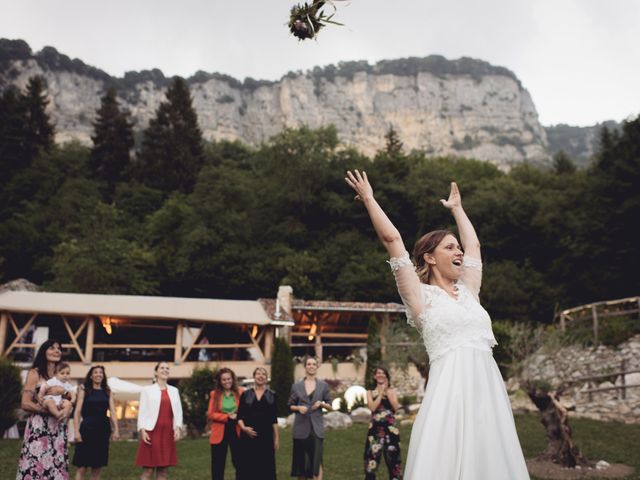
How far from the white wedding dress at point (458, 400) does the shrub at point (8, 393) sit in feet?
43.4

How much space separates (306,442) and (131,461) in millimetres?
5283

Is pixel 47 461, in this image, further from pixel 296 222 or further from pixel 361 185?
pixel 296 222

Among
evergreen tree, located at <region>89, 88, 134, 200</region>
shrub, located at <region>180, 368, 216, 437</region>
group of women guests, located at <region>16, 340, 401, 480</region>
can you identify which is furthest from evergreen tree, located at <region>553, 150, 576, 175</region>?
group of women guests, located at <region>16, 340, 401, 480</region>

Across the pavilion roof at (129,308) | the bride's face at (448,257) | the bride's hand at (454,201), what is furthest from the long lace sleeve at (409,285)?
the pavilion roof at (129,308)

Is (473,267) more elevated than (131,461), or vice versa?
(473,267)

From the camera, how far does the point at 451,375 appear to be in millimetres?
2303

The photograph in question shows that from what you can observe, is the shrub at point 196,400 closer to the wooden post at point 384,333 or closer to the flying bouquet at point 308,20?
the wooden post at point 384,333

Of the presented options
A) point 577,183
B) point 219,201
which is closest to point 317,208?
point 219,201

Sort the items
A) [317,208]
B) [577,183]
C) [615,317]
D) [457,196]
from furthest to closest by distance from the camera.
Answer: [317,208] → [577,183] → [615,317] → [457,196]

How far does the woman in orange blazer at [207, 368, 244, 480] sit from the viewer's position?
6.19m

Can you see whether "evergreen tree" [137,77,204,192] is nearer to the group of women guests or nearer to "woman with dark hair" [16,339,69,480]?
the group of women guests

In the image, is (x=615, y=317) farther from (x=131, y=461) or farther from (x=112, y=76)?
(x=112, y=76)

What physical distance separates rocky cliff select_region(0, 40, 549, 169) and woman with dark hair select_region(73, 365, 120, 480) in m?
108

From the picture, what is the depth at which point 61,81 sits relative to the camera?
10638 cm
